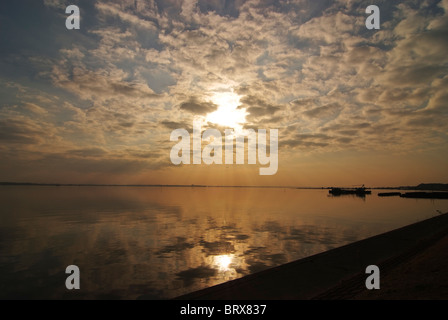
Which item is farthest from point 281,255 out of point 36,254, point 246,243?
point 36,254

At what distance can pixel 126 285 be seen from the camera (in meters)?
14.2

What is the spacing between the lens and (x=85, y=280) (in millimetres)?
14844

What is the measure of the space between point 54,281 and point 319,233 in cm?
2556

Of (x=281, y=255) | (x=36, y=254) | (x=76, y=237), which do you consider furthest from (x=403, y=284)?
(x=76, y=237)

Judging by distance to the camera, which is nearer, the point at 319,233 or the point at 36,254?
the point at 36,254

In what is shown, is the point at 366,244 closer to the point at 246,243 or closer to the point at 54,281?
the point at 246,243

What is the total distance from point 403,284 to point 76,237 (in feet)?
89.2

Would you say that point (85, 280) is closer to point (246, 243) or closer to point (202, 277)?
point (202, 277)
